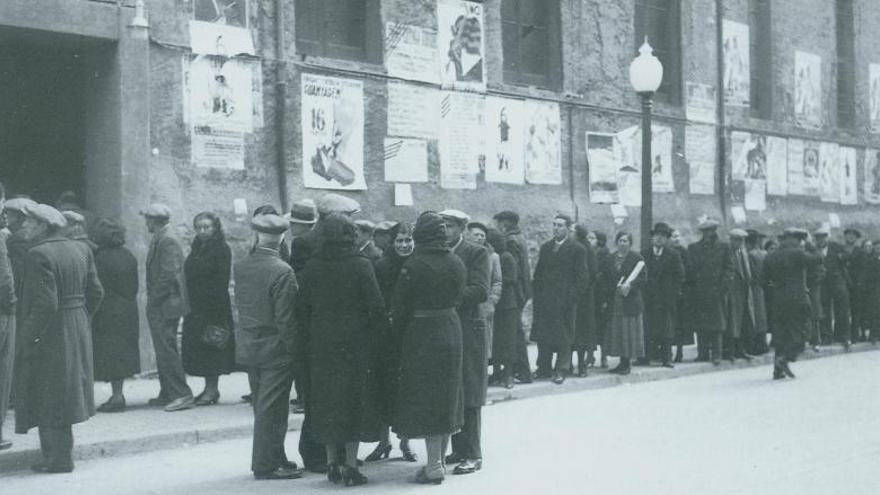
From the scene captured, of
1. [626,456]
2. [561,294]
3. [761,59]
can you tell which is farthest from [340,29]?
[761,59]

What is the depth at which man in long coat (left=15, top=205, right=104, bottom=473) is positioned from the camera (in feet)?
27.3

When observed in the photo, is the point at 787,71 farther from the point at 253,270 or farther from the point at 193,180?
the point at 253,270

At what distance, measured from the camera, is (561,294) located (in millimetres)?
13789

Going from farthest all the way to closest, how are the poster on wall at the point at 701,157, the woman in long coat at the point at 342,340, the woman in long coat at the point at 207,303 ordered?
the poster on wall at the point at 701,157
the woman in long coat at the point at 207,303
the woman in long coat at the point at 342,340

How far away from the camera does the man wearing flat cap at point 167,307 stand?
11.2m

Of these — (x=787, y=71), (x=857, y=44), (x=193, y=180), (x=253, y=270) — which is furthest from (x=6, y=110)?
(x=857, y=44)

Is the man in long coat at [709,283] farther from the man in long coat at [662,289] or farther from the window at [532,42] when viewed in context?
the window at [532,42]

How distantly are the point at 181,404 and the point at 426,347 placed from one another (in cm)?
388

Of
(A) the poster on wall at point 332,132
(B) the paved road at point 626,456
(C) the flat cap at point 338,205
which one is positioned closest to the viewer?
(B) the paved road at point 626,456

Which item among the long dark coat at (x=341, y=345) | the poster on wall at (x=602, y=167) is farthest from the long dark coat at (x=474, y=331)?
the poster on wall at (x=602, y=167)

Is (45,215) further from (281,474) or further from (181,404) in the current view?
(181,404)

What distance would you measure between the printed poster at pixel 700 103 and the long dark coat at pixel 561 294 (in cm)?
940

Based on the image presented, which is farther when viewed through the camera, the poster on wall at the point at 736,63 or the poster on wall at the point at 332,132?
the poster on wall at the point at 736,63

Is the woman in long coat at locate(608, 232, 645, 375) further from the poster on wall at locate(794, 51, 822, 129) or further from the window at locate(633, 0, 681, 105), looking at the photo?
the poster on wall at locate(794, 51, 822, 129)
